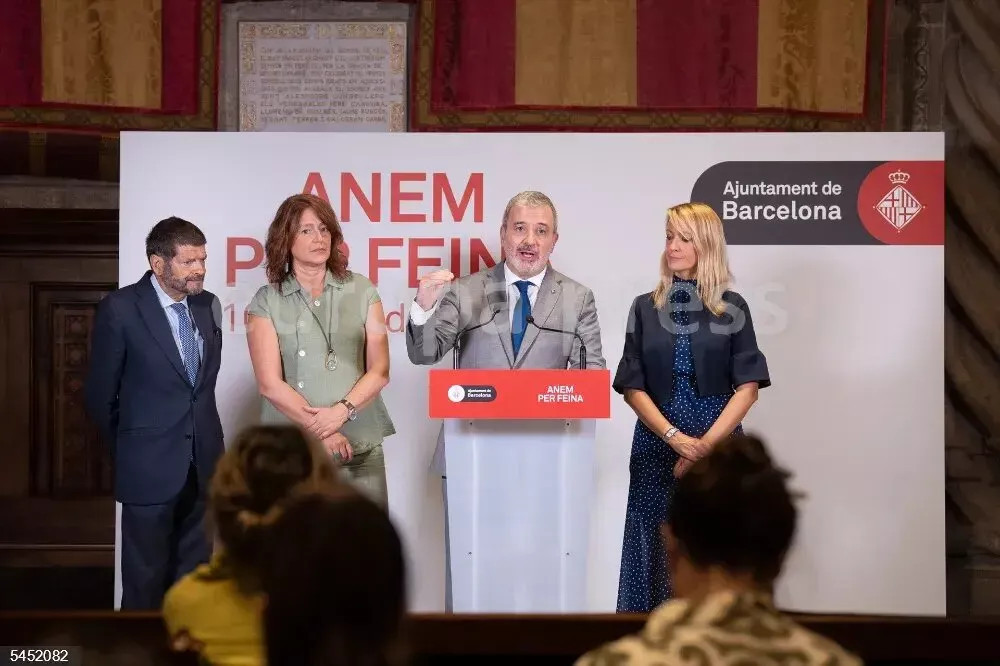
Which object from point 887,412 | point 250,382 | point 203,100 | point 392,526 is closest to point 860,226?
point 887,412

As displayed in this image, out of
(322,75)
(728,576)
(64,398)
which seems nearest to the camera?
(728,576)

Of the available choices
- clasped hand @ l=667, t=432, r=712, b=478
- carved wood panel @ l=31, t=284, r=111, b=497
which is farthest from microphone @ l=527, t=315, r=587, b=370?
carved wood panel @ l=31, t=284, r=111, b=497

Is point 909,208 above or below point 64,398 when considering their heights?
above

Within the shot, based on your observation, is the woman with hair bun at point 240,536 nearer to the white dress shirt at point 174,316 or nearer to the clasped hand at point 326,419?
the clasped hand at point 326,419

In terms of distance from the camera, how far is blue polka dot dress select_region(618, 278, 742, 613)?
4.28 metres

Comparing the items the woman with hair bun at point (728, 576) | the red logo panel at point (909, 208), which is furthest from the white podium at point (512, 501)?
the woman with hair bun at point (728, 576)

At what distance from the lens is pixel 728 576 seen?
5.77ft

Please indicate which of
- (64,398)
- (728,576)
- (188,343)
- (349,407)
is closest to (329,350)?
(349,407)

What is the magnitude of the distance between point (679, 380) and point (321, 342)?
4.49 ft

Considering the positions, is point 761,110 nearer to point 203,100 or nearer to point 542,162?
point 542,162

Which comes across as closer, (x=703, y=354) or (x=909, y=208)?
(x=703, y=354)

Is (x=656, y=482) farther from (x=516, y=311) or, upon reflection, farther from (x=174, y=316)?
(x=174, y=316)

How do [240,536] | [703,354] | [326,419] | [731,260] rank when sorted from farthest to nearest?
[731,260], [326,419], [703,354], [240,536]

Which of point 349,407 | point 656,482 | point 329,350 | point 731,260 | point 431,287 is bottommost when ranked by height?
point 656,482
